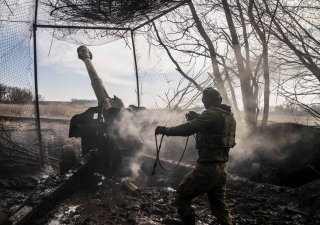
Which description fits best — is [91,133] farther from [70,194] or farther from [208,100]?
[208,100]

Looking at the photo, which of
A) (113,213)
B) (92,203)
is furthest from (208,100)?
(92,203)

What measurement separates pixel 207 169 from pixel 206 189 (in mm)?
277

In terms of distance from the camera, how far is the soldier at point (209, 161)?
4.17 metres

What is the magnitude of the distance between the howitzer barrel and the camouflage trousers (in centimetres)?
444

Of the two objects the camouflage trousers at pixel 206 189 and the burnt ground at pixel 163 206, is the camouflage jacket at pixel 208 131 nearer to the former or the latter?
the camouflage trousers at pixel 206 189

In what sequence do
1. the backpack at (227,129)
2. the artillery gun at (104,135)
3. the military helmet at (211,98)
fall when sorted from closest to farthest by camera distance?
1. the backpack at (227,129)
2. the military helmet at (211,98)
3. the artillery gun at (104,135)

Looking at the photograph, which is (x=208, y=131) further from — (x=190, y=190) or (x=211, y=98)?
(x=190, y=190)

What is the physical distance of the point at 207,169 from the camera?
13.8ft

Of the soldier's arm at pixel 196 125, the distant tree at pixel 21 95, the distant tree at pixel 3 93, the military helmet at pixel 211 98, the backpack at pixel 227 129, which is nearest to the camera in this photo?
the soldier's arm at pixel 196 125

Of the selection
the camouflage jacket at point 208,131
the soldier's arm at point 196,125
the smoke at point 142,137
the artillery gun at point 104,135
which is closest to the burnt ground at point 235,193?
the artillery gun at point 104,135

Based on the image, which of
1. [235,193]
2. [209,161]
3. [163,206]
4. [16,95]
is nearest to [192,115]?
[209,161]

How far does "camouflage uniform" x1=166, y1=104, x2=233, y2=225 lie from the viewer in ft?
13.7

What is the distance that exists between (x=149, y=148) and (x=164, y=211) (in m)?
3.70

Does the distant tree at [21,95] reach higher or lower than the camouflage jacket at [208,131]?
higher
